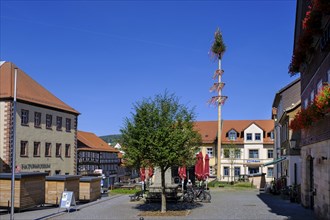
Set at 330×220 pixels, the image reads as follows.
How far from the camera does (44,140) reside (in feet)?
142

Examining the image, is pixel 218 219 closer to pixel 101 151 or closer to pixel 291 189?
pixel 291 189

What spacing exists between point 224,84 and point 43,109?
2002 cm

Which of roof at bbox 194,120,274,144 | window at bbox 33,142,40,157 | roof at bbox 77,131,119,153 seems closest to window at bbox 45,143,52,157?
window at bbox 33,142,40,157

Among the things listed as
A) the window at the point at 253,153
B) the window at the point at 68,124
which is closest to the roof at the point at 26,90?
the window at the point at 68,124

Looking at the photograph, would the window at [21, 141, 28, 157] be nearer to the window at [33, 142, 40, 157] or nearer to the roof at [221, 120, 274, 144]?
the window at [33, 142, 40, 157]

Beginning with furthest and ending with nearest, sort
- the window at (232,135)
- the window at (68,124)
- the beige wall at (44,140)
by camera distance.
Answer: the window at (232,135)
the window at (68,124)
the beige wall at (44,140)

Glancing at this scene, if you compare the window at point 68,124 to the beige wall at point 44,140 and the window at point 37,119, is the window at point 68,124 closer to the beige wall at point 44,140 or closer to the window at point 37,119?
the beige wall at point 44,140

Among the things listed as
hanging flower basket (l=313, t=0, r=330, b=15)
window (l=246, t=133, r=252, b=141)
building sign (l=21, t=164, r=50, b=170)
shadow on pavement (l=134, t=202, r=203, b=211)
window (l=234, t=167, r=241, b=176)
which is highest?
hanging flower basket (l=313, t=0, r=330, b=15)

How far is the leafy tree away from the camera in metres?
21.0

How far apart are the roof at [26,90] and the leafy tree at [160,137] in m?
20.8

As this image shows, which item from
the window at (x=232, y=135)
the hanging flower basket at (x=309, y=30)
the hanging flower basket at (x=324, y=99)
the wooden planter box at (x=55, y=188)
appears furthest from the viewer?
the window at (x=232, y=135)

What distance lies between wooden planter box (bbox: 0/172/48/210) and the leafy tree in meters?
5.02

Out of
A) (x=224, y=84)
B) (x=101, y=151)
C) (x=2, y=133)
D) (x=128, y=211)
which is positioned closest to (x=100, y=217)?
(x=128, y=211)

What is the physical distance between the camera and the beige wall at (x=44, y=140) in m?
39.3
